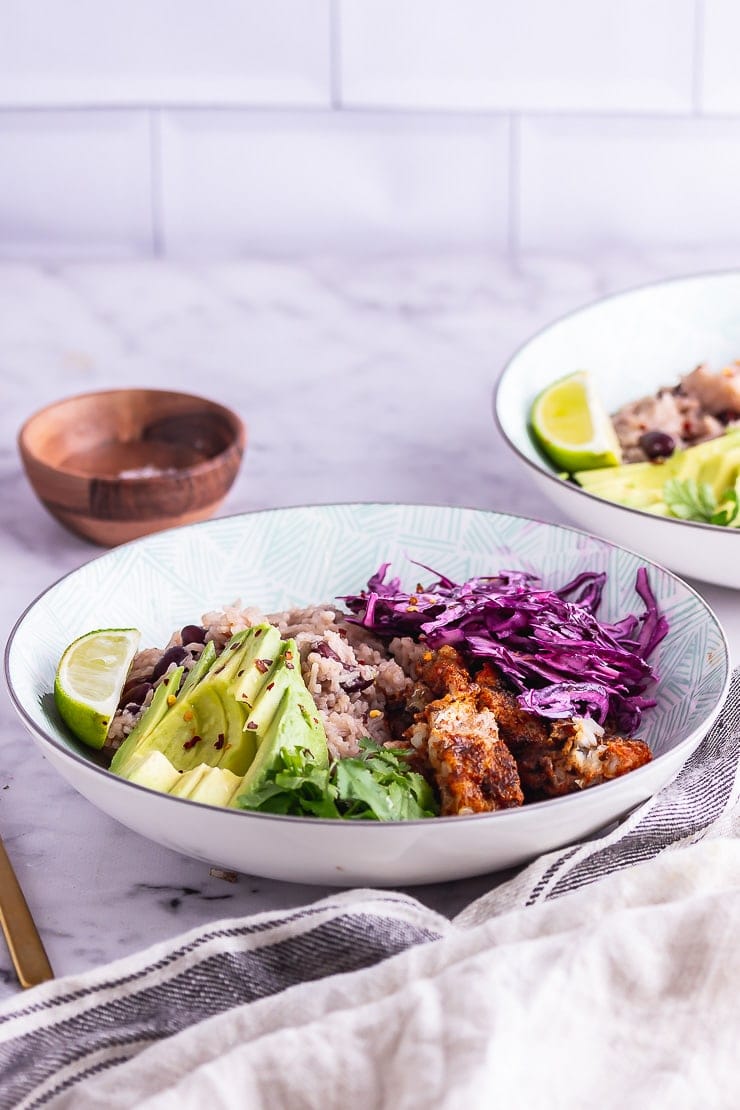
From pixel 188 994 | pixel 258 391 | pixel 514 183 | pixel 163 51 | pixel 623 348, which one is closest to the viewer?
pixel 188 994

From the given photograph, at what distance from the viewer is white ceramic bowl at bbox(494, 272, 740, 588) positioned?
7.51ft

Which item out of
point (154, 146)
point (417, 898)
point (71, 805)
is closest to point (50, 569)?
point (71, 805)

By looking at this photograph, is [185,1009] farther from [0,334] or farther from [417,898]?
[0,334]

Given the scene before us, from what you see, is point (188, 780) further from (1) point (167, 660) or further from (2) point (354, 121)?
(2) point (354, 121)

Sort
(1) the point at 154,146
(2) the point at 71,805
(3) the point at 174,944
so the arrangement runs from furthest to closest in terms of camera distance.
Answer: (1) the point at 154,146 < (2) the point at 71,805 < (3) the point at 174,944

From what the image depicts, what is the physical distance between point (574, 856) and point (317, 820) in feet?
0.97

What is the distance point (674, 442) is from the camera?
7.64 ft

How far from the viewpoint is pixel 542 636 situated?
1.64 metres

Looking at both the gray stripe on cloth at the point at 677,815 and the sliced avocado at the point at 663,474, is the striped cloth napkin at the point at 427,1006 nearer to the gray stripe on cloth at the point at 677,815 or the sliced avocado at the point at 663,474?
the gray stripe on cloth at the point at 677,815

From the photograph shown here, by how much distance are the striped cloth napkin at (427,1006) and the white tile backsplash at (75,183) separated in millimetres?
2951

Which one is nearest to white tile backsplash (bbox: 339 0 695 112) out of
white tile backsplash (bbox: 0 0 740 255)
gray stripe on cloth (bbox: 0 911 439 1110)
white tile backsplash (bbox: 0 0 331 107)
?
white tile backsplash (bbox: 0 0 740 255)

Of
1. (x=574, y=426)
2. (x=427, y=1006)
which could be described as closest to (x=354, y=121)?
(x=574, y=426)

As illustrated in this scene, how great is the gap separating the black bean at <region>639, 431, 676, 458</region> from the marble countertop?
20 cm

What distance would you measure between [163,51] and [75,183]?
1.53 feet
